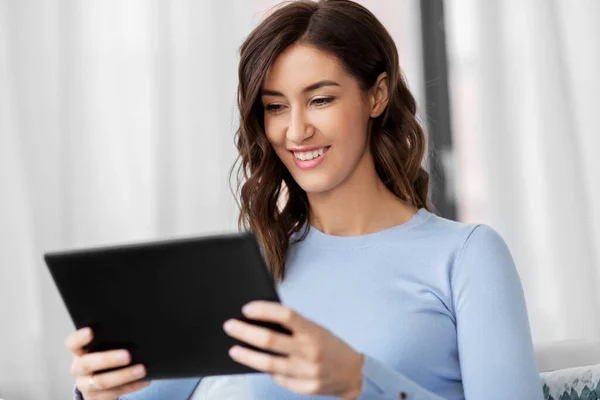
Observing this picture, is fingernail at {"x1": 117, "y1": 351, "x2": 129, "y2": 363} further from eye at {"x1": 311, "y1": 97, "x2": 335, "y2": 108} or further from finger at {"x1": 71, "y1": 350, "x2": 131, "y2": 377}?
eye at {"x1": 311, "y1": 97, "x2": 335, "y2": 108}

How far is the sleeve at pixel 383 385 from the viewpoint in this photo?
1219 mm

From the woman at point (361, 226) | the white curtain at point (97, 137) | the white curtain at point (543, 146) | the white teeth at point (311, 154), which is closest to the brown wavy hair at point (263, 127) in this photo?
the woman at point (361, 226)

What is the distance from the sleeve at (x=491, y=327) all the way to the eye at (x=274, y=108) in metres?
0.41

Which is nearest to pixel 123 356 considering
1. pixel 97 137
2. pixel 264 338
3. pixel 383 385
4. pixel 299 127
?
pixel 264 338

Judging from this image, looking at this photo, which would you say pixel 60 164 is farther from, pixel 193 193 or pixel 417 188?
pixel 417 188

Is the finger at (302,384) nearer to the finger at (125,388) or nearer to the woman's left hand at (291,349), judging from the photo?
the woman's left hand at (291,349)

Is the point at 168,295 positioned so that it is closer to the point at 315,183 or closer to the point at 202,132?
the point at 315,183

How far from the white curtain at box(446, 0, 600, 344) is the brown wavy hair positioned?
1435 mm

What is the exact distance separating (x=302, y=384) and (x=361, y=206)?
639 mm

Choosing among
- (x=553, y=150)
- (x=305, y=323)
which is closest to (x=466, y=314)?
(x=305, y=323)

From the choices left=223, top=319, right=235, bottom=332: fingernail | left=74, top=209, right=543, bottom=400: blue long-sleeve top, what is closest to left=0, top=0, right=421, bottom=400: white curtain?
left=74, top=209, right=543, bottom=400: blue long-sleeve top

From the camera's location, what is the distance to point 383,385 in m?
1.24

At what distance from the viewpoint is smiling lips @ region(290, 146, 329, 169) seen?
5.28ft

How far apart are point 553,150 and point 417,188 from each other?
1.50 m
